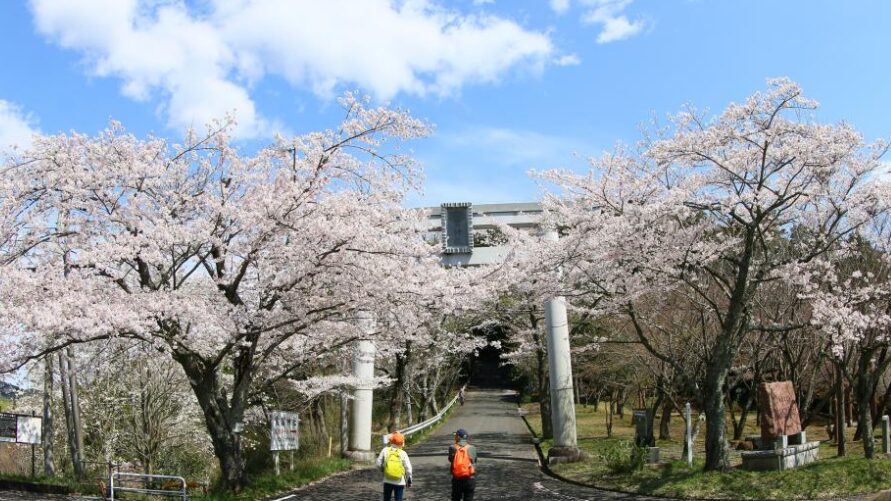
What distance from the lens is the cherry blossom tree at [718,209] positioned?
1236 cm

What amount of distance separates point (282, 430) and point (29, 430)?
6044 mm

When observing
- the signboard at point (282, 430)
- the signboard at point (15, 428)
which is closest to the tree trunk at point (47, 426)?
the signboard at point (15, 428)

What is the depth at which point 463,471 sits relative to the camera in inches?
406

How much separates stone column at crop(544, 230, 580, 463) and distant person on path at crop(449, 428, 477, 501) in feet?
28.3

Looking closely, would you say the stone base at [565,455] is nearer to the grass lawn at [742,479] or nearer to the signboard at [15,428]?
the grass lawn at [742,479]

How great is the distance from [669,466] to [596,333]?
14.8 meters

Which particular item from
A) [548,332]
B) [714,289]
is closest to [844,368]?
[714,289]

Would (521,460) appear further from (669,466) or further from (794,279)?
(794,279)

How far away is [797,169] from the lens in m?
12.6

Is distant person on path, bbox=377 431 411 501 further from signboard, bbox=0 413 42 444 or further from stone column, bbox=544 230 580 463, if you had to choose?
signboard, bbox=0 413 42 444

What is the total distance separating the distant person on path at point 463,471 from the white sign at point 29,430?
36.6ft

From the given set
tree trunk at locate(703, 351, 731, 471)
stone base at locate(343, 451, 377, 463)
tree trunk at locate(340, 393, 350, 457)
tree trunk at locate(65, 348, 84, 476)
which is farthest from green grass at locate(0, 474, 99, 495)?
tree trunk at locate(703, 351, 731, 471)

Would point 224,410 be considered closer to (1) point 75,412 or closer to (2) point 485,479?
(1) point 75,412

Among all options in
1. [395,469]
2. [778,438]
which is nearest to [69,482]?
[395,469]
